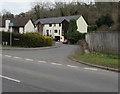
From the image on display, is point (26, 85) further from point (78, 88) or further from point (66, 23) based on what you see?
point (66, 23)

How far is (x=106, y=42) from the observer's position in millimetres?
19484

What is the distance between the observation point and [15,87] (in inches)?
289

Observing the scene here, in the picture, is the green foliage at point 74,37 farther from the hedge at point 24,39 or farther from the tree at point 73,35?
the hedge at point 24,39

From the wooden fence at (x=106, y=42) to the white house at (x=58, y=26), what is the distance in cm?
4706

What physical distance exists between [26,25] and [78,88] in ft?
203

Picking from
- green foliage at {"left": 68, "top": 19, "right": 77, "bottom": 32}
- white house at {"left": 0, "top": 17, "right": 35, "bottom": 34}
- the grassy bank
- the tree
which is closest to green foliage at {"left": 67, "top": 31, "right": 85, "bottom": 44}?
the tree

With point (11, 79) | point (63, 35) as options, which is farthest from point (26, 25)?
point (11, 79)

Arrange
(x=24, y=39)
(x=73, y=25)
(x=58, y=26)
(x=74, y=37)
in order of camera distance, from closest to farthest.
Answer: (x=24, y=39) < (x=74, y=37) < (x=73, y=25) < (x=58, y=26)

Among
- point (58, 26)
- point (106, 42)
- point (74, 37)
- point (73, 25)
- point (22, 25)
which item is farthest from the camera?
point (58, 26)

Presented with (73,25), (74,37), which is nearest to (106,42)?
(74,37)

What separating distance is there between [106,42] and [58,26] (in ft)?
180

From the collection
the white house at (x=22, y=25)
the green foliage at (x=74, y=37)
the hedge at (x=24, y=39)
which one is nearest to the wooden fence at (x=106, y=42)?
the hedge at (x=24, y=39)

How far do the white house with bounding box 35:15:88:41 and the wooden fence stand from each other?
47060 millimetres

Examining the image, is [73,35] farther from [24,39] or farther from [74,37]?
[24,39]
